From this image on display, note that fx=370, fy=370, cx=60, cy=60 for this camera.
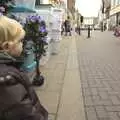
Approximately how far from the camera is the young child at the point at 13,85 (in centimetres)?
190

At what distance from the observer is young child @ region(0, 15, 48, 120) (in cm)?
190

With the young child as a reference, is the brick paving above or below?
below

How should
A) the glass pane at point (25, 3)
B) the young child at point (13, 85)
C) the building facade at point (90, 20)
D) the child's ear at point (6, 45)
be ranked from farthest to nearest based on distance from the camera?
1. the building facade at point (90, 20)
2. the glass pane at point (25, 3)
3. the child's ear at point (6, 45)
4. the young child at point (13, 85)

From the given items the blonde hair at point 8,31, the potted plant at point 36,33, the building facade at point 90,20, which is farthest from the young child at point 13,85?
the building facade at point 90,20

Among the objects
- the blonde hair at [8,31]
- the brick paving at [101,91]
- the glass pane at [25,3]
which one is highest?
the glass pane at [25,3]

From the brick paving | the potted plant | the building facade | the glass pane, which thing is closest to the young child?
the brick paving

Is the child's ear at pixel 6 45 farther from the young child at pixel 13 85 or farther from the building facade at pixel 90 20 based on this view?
the building facade at pixel 90 20

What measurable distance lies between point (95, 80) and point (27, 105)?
24.4 feet

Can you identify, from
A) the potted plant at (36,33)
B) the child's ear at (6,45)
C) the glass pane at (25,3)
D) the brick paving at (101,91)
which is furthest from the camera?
the glass pane at (25,3)

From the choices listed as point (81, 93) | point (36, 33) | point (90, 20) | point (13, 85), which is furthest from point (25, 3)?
point (90, 20)

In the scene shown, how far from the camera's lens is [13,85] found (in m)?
→ 1.91

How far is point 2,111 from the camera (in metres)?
1.92

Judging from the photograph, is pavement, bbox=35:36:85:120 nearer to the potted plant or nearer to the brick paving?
the brick paving

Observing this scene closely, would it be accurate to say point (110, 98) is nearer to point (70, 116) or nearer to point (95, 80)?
point (70, 116)
